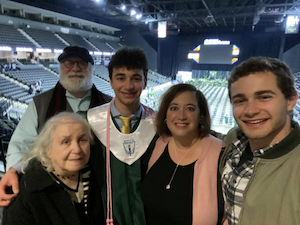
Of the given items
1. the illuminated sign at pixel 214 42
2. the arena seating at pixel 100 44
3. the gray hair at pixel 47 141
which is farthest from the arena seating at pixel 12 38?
the illuminated sign at pixel 214 42

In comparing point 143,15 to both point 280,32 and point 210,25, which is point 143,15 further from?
point 280,32

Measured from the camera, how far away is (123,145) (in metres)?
1.43

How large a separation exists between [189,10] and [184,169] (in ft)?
39.2

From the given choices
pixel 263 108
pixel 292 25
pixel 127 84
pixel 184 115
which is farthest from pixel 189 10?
pixel 263 108

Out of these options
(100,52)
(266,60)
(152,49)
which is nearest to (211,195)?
(266,60)

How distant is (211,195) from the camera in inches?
46.4

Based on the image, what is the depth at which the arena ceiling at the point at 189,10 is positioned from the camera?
10.4 m

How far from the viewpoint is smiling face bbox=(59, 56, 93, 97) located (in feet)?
5.56

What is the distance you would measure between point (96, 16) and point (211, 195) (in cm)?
1966

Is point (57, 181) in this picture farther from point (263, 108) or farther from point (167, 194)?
point (263, 108)

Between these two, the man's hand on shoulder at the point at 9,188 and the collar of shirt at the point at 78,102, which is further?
the collar of shirt at the point at 78,102

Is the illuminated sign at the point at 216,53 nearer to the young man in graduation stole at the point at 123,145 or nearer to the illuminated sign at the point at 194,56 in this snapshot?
the illuminated sign at the point at 194,56

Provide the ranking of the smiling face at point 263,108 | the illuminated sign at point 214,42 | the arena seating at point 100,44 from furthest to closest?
the arena seating at point 100,44 → the illuminated sign at point 214,42 → the smiling face at point 263,108

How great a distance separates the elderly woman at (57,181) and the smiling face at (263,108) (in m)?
0.88
